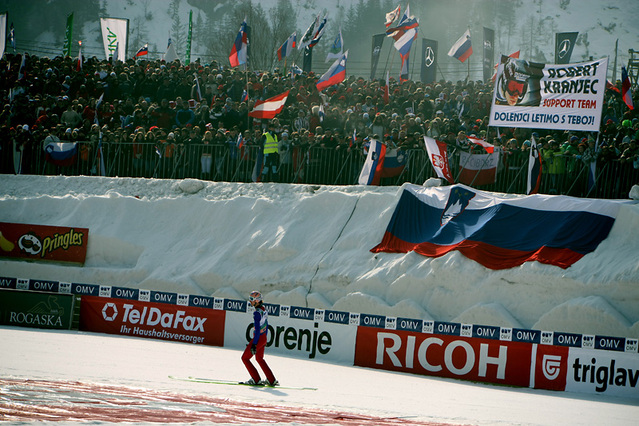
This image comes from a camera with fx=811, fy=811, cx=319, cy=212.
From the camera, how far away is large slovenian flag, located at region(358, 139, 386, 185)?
70.7ft

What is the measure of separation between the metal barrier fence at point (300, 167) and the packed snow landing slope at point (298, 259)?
369 mm

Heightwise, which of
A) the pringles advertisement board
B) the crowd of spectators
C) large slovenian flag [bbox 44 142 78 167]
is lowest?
the pringles advertisement board

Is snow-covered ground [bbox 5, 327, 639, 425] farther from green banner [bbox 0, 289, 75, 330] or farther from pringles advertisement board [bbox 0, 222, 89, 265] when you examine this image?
pringles advertisement board [bbox 0, 222, 89, 265]

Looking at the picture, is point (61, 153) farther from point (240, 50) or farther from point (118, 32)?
point (118, 32)

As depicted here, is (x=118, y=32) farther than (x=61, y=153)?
Yes

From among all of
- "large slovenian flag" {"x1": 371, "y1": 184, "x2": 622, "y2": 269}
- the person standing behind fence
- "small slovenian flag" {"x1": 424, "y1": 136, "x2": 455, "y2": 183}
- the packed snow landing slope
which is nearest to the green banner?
the packed snow landing slope

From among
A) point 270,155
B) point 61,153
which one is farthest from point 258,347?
point 61,153

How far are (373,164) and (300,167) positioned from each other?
99.5 inches

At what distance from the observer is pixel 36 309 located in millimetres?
21781

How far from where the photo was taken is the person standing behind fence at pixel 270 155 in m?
23.0

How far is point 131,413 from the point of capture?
31.8ft

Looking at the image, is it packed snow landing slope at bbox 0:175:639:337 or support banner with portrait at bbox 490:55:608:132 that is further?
support banner with portrait at bbox 490:55:608:132

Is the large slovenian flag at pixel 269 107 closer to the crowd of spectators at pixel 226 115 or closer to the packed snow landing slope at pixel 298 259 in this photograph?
the crowd of spectators at pixel 226 115

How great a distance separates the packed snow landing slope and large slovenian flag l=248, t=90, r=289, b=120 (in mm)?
2247
